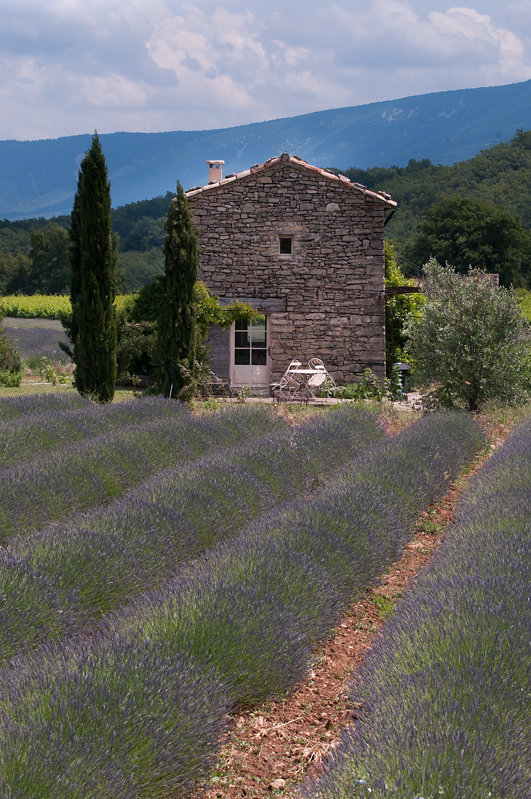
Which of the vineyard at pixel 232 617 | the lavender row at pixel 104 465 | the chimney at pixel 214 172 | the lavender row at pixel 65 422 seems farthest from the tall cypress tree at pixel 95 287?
the chimney at pixel 214 172

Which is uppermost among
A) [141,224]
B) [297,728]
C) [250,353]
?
[141,224]

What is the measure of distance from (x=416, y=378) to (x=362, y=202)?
204 inches

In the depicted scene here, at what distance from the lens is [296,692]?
10.8 feet

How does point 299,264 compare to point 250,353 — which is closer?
point 299,264

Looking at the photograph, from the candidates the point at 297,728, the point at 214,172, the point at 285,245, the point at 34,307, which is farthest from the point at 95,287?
the point at 34,307

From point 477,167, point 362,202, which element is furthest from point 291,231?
point 477,167

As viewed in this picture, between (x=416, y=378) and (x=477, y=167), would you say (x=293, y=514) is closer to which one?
(x=416, y=378)

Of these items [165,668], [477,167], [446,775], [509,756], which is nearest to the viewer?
[446,775]

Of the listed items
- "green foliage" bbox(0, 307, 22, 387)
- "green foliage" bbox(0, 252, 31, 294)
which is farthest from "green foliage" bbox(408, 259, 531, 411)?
"green foliage" bbox(0, 252, 31, 294)

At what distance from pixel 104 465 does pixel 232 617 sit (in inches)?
123

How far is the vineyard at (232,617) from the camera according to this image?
6.95 feet

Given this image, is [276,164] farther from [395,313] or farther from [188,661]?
[188,661]

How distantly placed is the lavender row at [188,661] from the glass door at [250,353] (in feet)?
34.7

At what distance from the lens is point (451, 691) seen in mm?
2346
